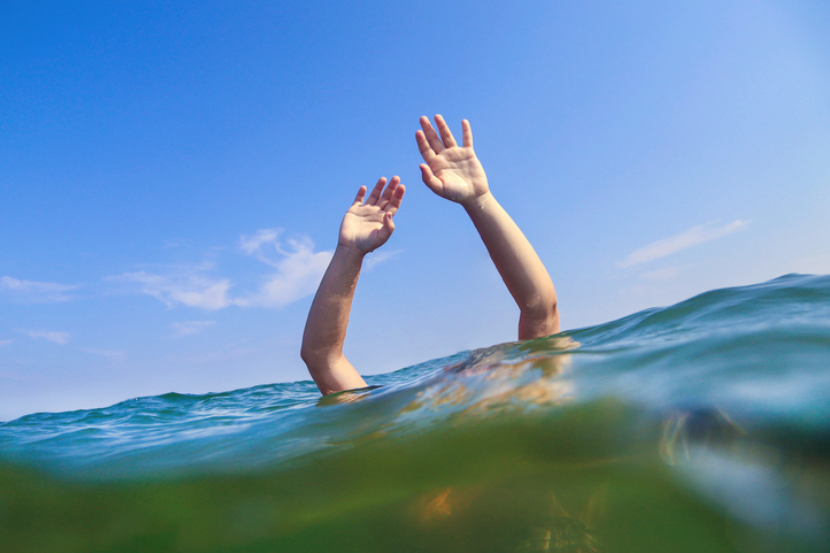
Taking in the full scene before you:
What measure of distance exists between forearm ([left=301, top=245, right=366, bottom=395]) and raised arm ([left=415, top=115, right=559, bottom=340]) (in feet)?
3.04

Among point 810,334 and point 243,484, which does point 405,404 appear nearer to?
point 243,484

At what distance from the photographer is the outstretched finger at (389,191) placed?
12.6 ft

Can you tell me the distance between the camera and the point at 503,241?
299cm

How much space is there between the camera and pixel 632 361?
2.21 m

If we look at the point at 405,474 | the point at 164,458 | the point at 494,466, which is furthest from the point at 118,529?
the point at 494,466

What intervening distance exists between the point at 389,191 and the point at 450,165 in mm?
723

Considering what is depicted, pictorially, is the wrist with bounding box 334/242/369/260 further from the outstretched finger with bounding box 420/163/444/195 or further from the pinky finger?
the outstretched finger with bounding box 420/163/444/195

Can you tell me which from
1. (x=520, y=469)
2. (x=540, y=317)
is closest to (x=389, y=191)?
(x=540, y=317)

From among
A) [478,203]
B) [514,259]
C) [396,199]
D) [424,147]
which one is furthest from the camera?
[396,199]

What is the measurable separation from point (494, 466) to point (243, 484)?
1063 mm

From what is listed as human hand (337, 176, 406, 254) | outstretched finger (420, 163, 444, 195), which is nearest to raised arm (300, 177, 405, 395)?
human hand (337, 176, 406, 254)

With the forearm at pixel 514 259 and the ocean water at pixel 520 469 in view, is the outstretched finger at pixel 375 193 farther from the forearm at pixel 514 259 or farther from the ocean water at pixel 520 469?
the ocean water at pixel 520 469

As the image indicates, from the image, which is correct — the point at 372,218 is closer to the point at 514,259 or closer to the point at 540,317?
the point at 514,259

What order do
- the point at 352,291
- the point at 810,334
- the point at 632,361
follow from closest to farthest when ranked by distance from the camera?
the point at 810,334, the point at 632,361, the point at 352,291
